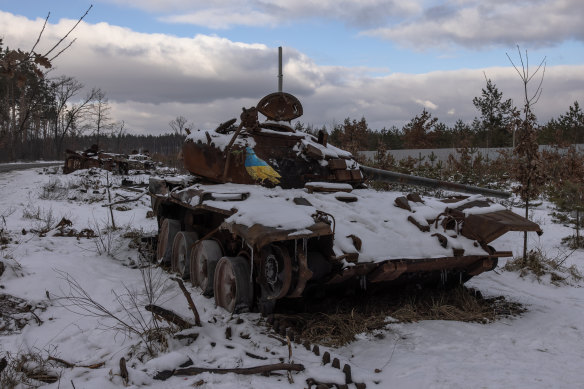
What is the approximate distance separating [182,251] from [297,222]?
3.19 metres

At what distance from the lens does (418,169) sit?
670 inches

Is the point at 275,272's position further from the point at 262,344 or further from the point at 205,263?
the point at 205,263

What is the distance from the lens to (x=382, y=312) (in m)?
4.76

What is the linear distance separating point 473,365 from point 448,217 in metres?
1.74

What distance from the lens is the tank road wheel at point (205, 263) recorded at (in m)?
5.36

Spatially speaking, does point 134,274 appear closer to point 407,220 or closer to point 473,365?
point 407,220

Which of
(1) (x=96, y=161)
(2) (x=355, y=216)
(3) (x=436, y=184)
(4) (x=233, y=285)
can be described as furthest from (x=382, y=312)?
(1) (x=96, y=161)

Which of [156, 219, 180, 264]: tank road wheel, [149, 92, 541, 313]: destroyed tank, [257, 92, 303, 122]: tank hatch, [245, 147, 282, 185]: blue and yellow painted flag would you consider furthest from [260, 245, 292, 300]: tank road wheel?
[156, 219, 180, 264]: tank road wheel

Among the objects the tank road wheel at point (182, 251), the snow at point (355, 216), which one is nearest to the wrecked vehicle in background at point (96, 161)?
the tank road wheel at point (182, 251)

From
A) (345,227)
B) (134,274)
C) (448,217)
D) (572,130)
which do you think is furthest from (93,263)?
(572,130)

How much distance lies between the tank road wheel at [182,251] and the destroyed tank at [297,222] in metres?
0.02

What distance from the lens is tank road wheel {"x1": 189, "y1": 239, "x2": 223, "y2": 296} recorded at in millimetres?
5359

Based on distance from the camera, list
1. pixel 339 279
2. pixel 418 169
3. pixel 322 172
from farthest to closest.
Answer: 1. pixel 418 169
2. pixel 322 172
3. pixel 339 279

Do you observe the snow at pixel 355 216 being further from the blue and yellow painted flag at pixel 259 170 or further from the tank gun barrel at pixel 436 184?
the tank gun barrel at pixel 436 184
